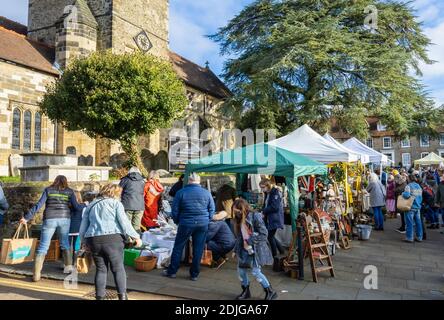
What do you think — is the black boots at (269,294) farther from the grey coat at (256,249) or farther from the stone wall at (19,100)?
the stone wall at (19,100)

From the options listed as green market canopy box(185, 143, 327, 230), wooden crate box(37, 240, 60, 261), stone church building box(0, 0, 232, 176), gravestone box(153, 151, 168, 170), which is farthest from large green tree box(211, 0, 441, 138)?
wooden crate box(37, 240, 60, 261)

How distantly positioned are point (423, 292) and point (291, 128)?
734 inches

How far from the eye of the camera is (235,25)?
26297 millimetres

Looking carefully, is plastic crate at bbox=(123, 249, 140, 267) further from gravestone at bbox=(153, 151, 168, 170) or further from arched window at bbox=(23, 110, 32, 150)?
arched window at bbox=(23, 110, 32, 150)

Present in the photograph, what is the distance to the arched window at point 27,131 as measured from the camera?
1878 cm

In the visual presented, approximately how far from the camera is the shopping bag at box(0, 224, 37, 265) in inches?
218

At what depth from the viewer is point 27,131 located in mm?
19016

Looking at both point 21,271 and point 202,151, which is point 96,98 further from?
point 202,151

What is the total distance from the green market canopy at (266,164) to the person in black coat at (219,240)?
1.01 m

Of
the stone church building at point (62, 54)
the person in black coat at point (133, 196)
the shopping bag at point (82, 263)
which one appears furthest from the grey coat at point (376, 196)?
the stone church building at point (62, 54)

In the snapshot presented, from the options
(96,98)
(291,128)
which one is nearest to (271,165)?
(96,98)

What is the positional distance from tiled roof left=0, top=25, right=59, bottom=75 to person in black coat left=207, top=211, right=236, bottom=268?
53.7 feet

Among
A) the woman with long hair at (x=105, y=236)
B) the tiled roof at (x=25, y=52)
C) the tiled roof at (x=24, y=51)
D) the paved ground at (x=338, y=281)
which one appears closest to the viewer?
the woman with long hair at (x=105, y=236)

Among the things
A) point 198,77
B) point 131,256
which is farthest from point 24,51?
point 131,256
